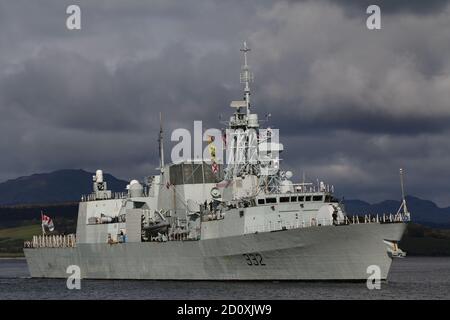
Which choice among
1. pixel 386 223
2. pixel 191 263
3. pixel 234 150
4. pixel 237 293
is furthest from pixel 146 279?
pixel 386 223

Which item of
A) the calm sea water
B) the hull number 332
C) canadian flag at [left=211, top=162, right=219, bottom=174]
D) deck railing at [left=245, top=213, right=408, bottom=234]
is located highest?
canadian flag at [left=211, top=162, right=219, bottom=174]

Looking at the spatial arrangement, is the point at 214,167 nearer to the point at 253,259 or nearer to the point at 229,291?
the point at 253,259

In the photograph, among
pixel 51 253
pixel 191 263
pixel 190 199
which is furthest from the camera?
pixel 51 253

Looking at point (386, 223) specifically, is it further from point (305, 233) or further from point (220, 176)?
point (220, 176)

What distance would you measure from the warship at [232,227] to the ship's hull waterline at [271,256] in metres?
0.07

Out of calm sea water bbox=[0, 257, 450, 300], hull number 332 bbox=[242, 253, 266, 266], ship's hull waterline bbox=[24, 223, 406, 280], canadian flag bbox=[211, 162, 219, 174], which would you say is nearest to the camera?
calm sea water bbox=[0, 257, 450, 300]

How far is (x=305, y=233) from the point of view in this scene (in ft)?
167

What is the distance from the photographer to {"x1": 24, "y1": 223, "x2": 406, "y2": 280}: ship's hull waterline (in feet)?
164

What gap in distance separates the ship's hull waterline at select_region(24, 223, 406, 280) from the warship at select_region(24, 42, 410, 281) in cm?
7

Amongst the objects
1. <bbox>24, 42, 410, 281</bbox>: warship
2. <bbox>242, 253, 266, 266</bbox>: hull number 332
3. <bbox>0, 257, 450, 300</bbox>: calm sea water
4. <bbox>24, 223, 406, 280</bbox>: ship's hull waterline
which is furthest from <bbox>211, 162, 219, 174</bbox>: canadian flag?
<bbox>242, 253, 266, 266</bbox>: hull number 332

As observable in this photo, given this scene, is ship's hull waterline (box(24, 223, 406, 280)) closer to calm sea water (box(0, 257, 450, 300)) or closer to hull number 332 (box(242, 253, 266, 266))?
hull number 332 (box(242, 253, 266, 266))

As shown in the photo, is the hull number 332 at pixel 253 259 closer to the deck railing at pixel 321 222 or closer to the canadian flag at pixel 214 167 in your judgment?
the deck railing at pixel 321 222

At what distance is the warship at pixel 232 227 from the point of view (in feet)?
166

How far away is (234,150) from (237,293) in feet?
53.6
